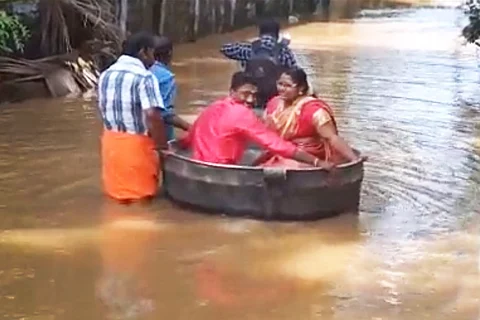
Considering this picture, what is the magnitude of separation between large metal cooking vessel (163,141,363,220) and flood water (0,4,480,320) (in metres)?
0.11

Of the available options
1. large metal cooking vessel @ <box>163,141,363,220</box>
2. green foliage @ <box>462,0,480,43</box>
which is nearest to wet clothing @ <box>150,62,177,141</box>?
large metal cooking vessel @ <box>163,141,363,220</box>

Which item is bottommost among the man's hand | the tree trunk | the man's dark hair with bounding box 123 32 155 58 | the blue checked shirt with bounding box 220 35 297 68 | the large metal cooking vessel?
the tree trunk

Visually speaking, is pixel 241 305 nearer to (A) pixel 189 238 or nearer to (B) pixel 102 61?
(A) pixel 189 238

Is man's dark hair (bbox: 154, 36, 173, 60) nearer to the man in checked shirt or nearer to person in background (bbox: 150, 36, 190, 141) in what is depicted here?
person in background (bbox: 150, 36, 190, 141)

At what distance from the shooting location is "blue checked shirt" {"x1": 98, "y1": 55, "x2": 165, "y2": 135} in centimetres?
891

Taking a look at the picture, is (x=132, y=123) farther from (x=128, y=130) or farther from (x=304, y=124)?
(x=304, y=124)

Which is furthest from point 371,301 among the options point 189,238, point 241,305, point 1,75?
point 1,75

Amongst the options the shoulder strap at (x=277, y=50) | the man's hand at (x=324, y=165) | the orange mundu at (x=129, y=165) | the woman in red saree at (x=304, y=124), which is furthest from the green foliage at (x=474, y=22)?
the orange mundu at (x=129, y=165)

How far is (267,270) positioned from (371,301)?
0.86m

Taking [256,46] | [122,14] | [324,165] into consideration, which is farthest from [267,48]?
[122,14]

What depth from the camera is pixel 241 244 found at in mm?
8219

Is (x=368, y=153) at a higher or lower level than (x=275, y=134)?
lower

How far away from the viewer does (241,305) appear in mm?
6949

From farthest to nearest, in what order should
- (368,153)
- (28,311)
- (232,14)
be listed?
(232,14) < (368,153) < (28,311)
